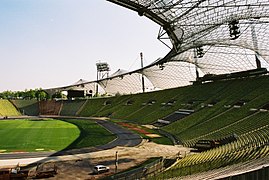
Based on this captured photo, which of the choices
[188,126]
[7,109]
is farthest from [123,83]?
[188,126]

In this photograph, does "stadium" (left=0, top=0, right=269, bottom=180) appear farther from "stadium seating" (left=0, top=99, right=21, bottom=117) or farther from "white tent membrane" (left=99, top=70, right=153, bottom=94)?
"stadium seating" (left=0, top=99, right=21, bottom=117)

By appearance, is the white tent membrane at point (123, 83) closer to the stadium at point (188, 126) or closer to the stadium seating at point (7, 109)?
the stadium at point (188, 126)

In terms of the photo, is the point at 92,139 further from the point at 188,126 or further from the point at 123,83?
the point at 123,83

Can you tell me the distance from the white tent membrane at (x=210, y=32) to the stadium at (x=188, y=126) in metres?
0.14

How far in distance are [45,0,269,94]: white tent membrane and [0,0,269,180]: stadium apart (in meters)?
0.14

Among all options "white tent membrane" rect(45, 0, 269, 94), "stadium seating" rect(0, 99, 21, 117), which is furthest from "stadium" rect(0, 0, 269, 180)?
"stadium seating" rect(0, 99, 21, 117)

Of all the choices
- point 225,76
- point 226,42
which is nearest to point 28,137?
point 226,42

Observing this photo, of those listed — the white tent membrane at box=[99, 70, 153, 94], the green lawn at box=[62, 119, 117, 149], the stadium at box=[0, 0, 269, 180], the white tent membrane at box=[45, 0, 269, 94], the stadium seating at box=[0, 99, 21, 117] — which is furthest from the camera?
the white tent membrane at box=[99, 70, 153, 94]

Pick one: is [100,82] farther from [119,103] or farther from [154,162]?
[154,162]

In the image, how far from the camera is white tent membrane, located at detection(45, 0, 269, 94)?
27.3 meters

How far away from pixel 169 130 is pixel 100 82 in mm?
73445

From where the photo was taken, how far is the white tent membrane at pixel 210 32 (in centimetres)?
2729

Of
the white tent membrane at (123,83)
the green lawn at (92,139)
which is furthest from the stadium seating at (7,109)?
the green lawn at (92,139)

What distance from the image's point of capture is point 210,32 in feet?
143
